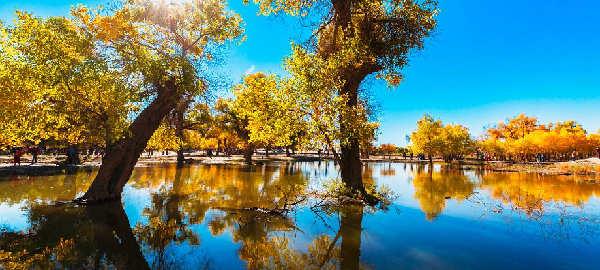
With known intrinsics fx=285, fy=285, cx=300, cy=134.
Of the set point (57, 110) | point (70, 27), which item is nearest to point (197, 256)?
point (57, 110)

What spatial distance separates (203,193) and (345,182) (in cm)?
819

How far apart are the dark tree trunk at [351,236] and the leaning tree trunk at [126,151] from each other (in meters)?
10.00

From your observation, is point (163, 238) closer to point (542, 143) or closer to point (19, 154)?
point (19, 154)

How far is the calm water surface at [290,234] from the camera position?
7023 mm

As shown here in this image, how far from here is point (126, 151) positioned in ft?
44.9

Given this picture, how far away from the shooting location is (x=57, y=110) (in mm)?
11891

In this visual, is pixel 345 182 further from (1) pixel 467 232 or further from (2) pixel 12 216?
(2) pixel 12 216

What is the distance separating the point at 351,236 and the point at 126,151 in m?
11.2

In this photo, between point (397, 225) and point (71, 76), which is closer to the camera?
point (397, 225)

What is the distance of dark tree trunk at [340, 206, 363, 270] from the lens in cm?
707

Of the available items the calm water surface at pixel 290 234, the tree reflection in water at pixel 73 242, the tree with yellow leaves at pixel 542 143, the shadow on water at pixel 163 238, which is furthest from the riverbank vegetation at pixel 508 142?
the tree reflection in water at pixel 73 242

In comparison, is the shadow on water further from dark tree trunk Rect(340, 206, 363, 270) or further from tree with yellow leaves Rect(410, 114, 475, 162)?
tree with yellow leaves Rect(410, 114, 475, 162)

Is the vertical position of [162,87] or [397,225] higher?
[162,87]

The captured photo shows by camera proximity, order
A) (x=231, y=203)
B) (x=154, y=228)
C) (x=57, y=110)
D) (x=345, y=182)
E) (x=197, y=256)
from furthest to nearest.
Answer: (x=345, y=182), (x=231, y=203), (x=57, y=110), (x=154, y=228), (x=197, y=256)
